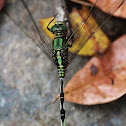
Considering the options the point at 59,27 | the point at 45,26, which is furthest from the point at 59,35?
the point at 45,26

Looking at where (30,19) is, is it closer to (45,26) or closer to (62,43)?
(45,26)

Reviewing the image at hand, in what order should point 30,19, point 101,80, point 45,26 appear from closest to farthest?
1. point 101,80
2. point 45,26
3. point 30,19

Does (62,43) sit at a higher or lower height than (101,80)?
higher

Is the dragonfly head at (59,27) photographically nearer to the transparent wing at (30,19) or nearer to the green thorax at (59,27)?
the green thorax at (59,27)

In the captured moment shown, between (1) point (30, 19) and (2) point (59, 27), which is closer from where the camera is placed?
(2) point (59, 27)

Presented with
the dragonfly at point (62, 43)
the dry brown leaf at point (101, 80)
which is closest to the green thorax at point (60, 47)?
the dragonfly at point (62, 43)

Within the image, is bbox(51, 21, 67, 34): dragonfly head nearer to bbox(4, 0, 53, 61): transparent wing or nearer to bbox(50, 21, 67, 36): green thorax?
bbox(50, 21, 67, 36): green thorax

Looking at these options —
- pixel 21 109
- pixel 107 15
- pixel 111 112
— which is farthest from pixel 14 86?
pixel 107 15

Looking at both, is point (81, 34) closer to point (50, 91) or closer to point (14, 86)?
point (50, 91)

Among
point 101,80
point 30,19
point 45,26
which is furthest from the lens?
point 30,19
